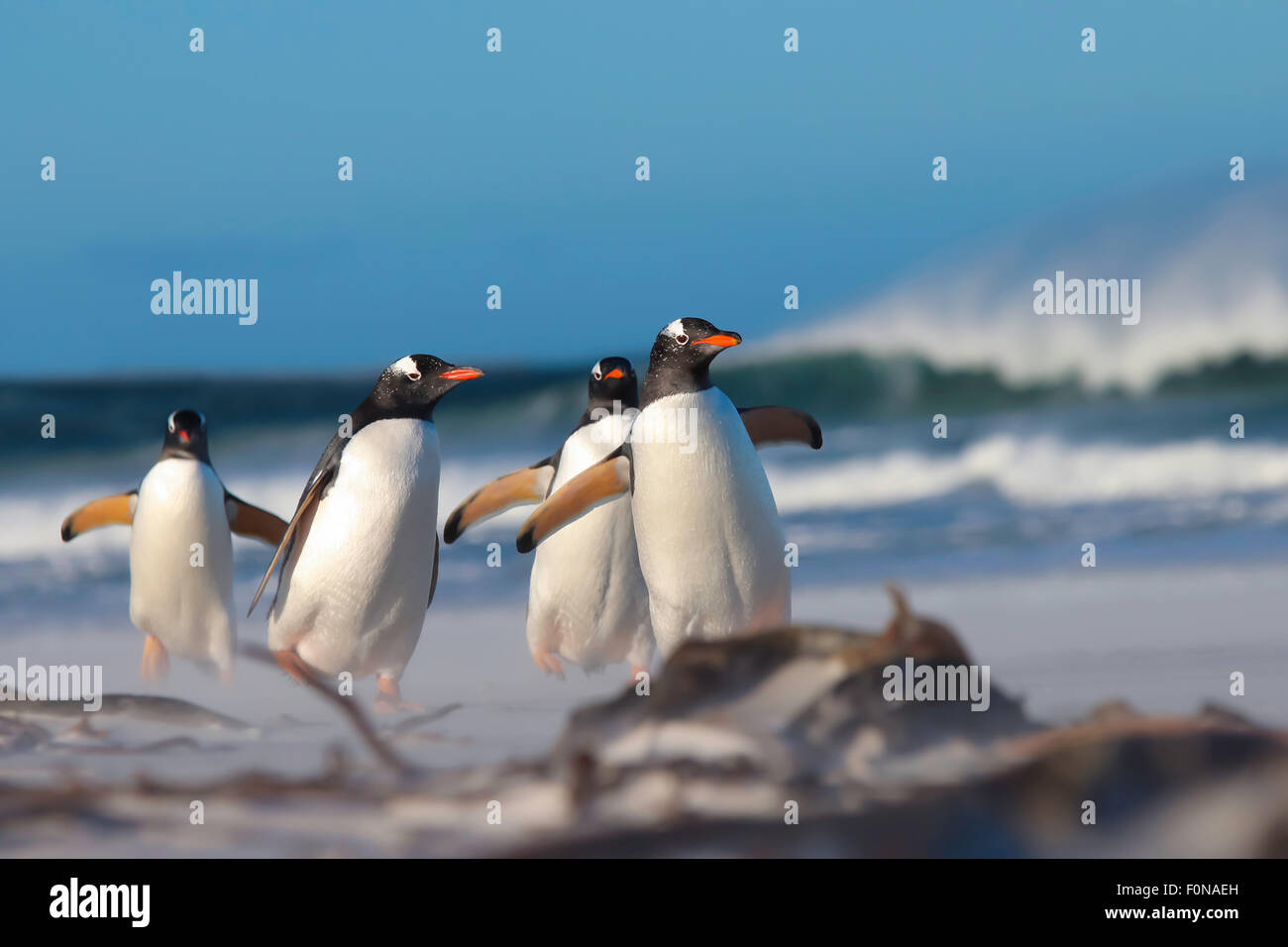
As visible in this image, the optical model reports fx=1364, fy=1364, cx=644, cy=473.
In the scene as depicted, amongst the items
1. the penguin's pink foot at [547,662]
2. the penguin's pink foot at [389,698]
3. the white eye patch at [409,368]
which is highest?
the white eye patch at [409,368]

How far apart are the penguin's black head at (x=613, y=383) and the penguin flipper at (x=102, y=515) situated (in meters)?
1.95

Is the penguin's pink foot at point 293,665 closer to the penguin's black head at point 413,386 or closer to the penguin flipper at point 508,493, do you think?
the penguin flipper at point 508,493

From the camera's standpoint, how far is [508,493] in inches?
197

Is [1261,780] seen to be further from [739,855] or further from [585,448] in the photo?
[585,448]

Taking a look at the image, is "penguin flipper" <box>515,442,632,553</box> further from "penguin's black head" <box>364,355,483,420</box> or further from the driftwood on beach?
the driftwood on beach

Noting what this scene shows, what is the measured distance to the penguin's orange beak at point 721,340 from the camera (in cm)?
379

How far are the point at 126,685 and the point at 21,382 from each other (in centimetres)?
1099

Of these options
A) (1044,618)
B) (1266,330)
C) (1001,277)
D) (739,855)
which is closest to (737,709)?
(739,855)

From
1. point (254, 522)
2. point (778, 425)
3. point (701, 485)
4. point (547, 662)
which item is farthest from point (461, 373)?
point (254, 522)

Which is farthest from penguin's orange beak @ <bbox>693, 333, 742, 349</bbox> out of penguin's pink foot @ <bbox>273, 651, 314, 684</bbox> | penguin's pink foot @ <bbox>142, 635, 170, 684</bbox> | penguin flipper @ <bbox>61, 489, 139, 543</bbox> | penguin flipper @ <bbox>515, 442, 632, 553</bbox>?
penguin flipper @ <bbox>61, 489, 139, 543</bbox>

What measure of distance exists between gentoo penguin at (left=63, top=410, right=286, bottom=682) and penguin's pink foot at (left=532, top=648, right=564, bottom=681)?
1100 mm

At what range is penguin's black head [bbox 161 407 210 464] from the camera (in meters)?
5.18

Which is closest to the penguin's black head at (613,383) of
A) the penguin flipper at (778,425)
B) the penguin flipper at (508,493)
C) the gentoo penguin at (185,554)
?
the penguin flipper at (508,493)

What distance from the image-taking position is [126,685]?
4.85 metres
